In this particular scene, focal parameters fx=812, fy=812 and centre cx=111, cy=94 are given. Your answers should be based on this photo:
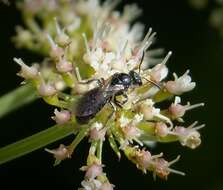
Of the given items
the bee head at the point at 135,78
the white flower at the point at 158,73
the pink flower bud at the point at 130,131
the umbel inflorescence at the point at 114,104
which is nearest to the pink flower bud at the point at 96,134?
the umbel inflorescence at the point at 114,104

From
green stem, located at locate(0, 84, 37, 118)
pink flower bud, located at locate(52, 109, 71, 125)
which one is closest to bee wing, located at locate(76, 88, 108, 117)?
pink flower bud, located at locate(52, 109, 71, 125)

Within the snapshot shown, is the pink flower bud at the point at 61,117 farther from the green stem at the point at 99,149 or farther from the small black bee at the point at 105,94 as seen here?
the green stem at the point at 99,149

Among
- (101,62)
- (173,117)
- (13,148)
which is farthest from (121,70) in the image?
(13,148)

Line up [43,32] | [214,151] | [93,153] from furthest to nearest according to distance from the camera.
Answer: [214,151] → [43,32] → [93,153]

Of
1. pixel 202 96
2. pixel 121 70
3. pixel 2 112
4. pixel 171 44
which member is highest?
pixel 171 44

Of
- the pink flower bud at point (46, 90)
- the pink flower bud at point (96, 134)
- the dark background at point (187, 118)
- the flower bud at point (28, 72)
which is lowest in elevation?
the pink flower bud at point (96, 134)

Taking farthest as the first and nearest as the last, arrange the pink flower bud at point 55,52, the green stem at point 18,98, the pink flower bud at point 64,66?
the green stem at point 18,98 < the pink flower bud at point 55,52 < the pink flower bud at point 64,66

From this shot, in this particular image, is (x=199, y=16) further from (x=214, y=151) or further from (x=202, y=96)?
(x=214, y=151)

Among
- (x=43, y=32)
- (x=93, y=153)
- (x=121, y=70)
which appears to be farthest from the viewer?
(x=43, y=32)
